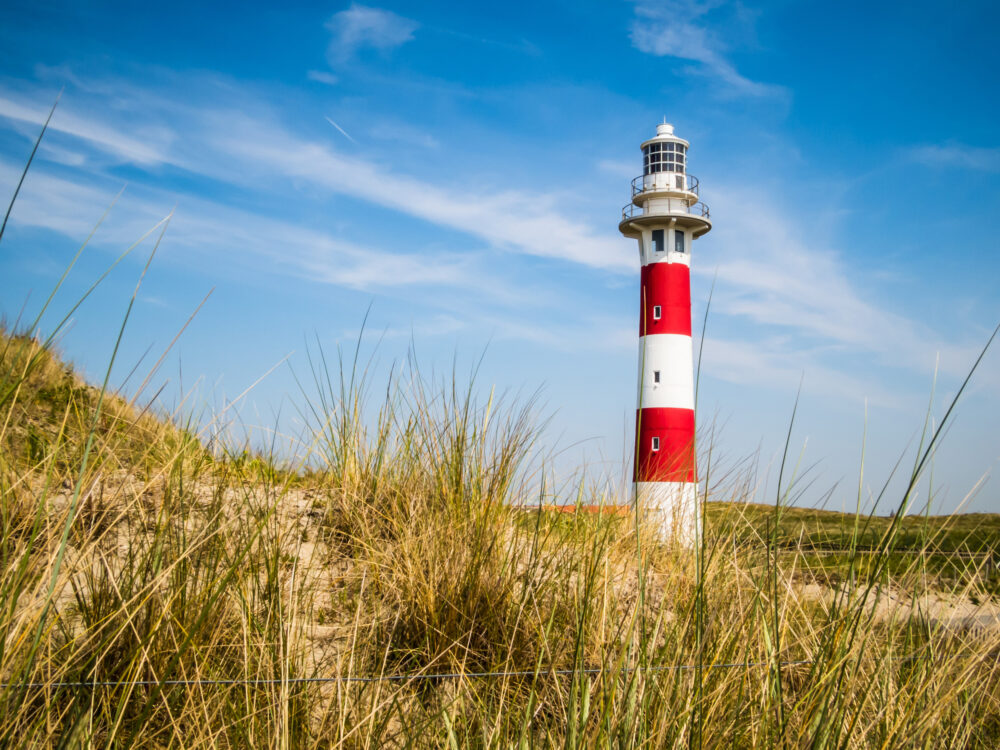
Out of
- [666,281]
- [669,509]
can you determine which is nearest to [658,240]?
[666,281]

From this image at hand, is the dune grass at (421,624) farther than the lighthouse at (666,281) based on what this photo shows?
No

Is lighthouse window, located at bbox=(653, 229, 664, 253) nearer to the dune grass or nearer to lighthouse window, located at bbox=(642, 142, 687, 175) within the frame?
lighthouse window, located at bbox=(642, 142, 687, 175)

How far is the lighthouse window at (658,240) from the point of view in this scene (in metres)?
13.6

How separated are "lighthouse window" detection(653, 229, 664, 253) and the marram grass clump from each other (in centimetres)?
1075

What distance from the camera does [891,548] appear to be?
143cm

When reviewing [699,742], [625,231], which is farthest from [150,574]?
[625,231]

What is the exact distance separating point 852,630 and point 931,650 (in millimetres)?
463

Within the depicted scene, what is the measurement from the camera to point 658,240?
45.1 feet

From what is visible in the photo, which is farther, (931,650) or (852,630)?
(931,650)

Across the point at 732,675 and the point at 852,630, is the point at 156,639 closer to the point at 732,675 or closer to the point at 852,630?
the point at 732,675

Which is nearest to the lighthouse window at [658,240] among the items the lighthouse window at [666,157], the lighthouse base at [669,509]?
the lighthouse window at [666,157]

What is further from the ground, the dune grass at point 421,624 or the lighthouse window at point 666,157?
the lighthouse window at point 666,157

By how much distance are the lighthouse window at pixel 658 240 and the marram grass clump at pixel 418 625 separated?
10750mm

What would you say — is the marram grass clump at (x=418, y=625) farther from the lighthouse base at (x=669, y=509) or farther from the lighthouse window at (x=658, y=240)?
the lighthouse window at (x=658, y=240)
